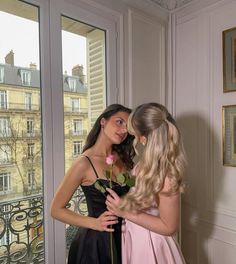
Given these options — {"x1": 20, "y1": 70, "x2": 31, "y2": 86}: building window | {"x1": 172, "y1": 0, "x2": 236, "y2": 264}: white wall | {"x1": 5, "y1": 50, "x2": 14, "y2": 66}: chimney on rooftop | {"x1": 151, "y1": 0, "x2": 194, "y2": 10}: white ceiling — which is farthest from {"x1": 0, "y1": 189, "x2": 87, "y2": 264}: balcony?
{"x1": 151, "y1": 0, "x2": 194, "y2": 10}: white ceiling

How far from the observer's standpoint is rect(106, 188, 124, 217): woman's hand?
3.65 feet

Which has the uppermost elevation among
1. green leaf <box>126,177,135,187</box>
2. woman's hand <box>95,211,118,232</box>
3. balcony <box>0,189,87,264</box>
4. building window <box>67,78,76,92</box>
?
building window <box>67,78,76,92</box>

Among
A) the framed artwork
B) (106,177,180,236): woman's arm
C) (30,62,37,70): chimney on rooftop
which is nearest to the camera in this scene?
(106,177,180,236): woman's arm

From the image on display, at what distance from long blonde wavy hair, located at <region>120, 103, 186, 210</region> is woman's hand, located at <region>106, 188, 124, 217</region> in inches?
1.0

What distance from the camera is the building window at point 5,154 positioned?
136cm

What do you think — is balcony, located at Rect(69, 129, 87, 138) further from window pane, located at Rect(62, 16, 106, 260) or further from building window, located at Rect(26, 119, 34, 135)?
building window, located at Rect(26, 119, 34, 135)

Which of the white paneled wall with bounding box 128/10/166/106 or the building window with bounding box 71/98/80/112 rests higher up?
the white paneled wall with bounding box 128/10/166/106

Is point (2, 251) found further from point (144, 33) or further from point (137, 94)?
point (144, 33)

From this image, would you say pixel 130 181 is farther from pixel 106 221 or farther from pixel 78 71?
pixel 78 71

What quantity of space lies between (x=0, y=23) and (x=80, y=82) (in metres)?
0.58

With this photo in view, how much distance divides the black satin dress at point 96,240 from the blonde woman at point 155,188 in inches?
4.5

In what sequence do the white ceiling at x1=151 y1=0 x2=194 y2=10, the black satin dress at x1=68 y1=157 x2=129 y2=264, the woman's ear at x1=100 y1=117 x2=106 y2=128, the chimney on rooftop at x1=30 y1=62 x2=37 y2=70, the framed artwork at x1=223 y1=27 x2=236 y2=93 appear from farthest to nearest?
the white ceiling at x1=151 y1=0 x2=194 y2=10 < the framed artwork at x1=223 y1=27 x2=236 y2=93 < the chimney on rooftop at x1=30 y1=62 x2=37 y2=70 < the woman's ear at x1=100 y1=117 x2=106 y2=128 < the black satin dress at x1=68 y1=157 x2=129 y2=264

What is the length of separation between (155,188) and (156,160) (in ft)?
0.41

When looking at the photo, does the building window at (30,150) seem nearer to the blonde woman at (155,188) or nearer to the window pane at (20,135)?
the window pane at (20,135)
